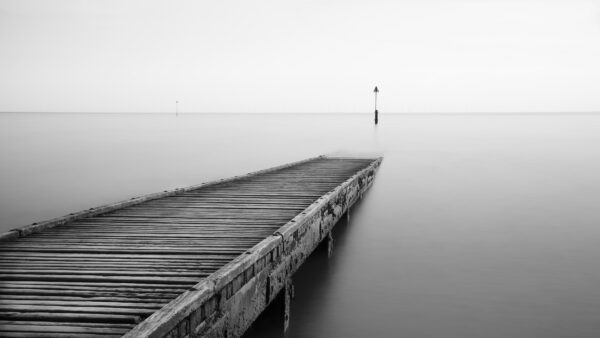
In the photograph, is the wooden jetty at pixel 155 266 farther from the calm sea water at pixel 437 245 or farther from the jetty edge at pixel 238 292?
the calm sea water at pixel 437 245

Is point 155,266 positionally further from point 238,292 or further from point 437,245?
point 437,245

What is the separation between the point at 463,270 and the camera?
8.62m

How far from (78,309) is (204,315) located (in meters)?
0.89

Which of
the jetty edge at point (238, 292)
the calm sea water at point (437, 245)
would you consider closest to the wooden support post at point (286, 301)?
the jetty edge at point (238, 292)

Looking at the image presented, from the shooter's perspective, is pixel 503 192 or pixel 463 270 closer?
pixel 463 270

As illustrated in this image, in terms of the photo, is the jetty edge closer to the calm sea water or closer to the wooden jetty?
the wooden jetty

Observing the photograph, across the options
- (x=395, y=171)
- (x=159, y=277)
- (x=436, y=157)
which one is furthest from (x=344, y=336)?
(x=436, y=157)

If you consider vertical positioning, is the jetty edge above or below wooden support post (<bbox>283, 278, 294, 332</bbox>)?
above

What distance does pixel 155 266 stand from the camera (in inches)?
180

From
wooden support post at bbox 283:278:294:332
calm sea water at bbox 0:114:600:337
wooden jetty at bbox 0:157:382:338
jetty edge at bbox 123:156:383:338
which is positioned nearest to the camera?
jetty edge at bbox 123:156:383:338

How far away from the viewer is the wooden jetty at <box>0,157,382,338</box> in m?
3.39

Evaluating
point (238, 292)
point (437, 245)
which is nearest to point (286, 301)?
point (238, 292)

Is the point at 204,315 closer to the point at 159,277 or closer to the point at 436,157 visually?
the point at 159,277

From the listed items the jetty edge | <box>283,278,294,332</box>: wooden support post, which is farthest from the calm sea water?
the jetty edge
